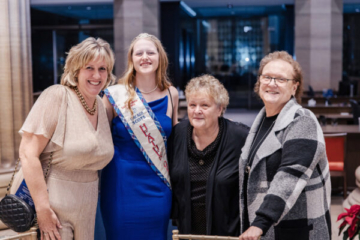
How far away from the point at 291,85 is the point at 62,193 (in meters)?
1.13

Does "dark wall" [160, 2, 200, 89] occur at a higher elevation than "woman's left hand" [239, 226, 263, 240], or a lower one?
higher

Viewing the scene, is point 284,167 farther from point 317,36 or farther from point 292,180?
point 317,36

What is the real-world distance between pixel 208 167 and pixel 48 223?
80 cm

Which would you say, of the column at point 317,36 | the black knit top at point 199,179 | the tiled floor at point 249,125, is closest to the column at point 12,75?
the tiled floor at point 249,125

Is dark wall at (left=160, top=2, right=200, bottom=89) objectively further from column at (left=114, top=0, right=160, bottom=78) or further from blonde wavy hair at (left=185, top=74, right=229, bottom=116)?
blonde wavy hair at (left=185, top=74, right=229, bottom=116)

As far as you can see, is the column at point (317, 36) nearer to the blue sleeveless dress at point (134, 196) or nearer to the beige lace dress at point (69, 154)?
the blue sleeveless dress at point (134, 196)

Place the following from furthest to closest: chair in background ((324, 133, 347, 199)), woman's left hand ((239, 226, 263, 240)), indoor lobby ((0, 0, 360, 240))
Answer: indoor lobby ((0, 0, 360, 240))
chair in background ((324, 133, 347, 199))
woman's left hand ((239, 226, 263, 240))

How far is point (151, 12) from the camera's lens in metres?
11.7

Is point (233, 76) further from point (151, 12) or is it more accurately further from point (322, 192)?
point (322, 192)

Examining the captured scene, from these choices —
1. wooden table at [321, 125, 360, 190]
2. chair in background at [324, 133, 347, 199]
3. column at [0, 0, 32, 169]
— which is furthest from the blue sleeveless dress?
wooden table at [321, 125, 360, 190]

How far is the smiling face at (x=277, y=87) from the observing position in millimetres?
1945

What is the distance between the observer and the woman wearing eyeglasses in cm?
174

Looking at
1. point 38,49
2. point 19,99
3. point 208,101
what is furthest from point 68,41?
point 208,101

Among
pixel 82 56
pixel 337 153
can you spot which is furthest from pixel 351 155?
Answer: pixel 82 56
